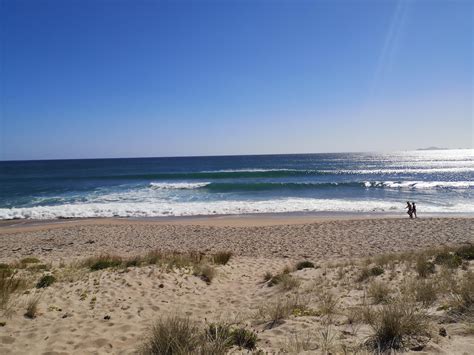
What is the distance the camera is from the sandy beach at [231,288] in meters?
4.01

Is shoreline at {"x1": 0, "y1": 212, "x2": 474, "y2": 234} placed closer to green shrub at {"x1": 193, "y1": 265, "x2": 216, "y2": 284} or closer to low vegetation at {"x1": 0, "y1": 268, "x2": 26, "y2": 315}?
green shrub at {"x1": 193, "y1": 265, "x2": 216, "y2": 284}

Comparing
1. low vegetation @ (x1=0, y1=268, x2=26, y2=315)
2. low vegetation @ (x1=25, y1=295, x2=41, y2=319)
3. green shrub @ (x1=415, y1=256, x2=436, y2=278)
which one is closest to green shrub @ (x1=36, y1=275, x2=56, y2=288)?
low vegetation @ (x1=0, y1=268, x2=26, y2=315)

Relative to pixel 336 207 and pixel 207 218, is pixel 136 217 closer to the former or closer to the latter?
pixel 207 218

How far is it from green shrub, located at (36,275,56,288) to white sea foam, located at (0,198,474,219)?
48.7 feet

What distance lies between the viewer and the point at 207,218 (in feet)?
66.2

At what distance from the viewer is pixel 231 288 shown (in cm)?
723

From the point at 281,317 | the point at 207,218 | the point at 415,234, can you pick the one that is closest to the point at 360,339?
the point at 281,317

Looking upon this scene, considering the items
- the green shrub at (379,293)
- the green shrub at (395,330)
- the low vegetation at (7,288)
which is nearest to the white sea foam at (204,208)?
the low vegetation at (7,288)

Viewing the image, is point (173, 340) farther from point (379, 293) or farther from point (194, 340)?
point (379, 293)

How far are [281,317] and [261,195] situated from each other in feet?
81.8

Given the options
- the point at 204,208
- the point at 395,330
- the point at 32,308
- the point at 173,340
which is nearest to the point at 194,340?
the point at 173,340

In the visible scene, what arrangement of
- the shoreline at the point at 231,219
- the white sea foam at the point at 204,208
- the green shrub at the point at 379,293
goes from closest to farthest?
the green shrub at the point at 379,293 < the shoreline at the point at 231,219 < the white sea foam at the point at 204,208

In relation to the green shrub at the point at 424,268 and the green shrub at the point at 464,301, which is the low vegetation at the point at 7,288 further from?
the green shrub at the point at 424,268

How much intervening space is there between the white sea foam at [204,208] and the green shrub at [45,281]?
1484 cm
